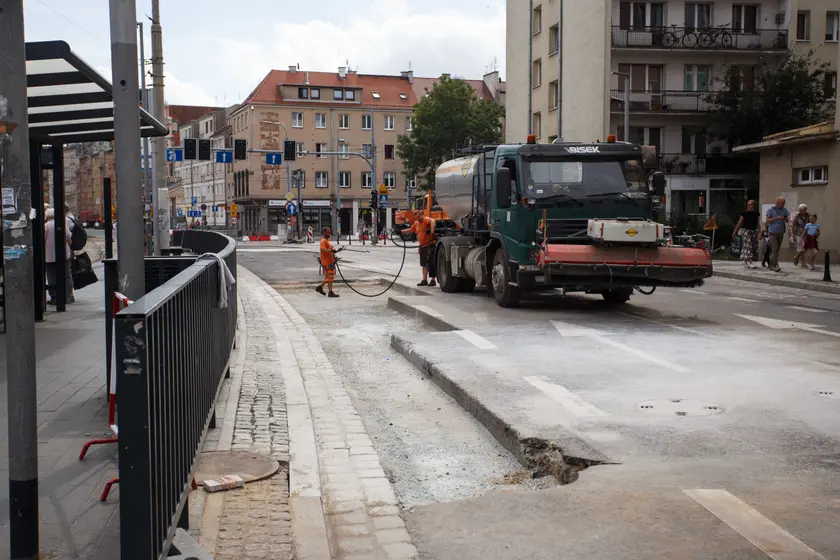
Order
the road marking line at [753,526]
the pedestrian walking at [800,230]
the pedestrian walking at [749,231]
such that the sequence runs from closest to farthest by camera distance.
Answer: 1. the road marking line at [753,526]
2. the pedestrian walking at [800,230]
3. the pedestrian walking at [749,231]

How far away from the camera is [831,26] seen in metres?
49.5

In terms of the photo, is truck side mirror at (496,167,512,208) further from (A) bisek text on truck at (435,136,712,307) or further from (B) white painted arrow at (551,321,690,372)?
(B) white painted arrow at (551,321,690,372)

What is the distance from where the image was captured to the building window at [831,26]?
4925 cm

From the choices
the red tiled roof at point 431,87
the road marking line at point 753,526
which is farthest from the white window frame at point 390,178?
the road marking line at point 753,526

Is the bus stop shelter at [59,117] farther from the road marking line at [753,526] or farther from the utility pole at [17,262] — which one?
the road marking line at [753,526]

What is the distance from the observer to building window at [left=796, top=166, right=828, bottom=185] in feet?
94.9

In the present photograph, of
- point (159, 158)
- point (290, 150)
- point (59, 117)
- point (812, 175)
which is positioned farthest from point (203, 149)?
point (59, 117)

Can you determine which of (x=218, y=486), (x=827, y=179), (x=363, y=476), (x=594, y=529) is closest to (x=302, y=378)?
(x=363, y=476)

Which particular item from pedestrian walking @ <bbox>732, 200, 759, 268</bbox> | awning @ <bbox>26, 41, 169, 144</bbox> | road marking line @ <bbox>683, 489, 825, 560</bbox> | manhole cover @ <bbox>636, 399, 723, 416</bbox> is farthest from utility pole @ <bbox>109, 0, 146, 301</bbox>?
pedestrian walking @ <bbox>732, 200, 759, 268</bbox>

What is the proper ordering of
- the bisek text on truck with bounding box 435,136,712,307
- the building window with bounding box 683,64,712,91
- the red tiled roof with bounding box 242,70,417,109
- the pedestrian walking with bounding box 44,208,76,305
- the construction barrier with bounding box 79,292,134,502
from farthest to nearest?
the red tiled roof with bounding box 242,70,417,109, the building window with bounding box 683,64,712,91, the pedestrian walking with bounding box 44,208,76,305, the bisek text on truck with bounding box 435,136,712,307, the construction barrier with bounding box 79,292,134,502

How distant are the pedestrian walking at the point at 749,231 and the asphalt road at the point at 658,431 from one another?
13.4 m

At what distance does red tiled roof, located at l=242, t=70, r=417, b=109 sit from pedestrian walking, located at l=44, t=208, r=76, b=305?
7747 centimetres

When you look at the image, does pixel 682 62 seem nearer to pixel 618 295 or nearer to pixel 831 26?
pixel 831 26

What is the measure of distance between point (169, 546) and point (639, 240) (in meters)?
11.0
